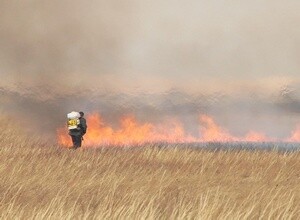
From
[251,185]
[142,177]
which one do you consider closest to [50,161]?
[142,177]

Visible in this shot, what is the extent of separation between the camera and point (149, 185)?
12648 millimetres

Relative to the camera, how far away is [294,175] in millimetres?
16281

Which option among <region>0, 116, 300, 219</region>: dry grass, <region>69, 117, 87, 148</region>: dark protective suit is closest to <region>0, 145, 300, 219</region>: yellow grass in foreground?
<region>0, 116, 300, 219</region>: dry grass

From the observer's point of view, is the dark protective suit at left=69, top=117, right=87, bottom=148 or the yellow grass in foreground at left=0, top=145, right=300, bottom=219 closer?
the yellow grass in foreground at left=0, top=145, right=300, bottom=219

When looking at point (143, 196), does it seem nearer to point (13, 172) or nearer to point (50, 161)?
point (13, 172)

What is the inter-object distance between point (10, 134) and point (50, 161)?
9453 mm

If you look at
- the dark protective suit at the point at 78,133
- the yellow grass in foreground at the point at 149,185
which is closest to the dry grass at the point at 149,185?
the yellow grass in foreground at the point at 149,185

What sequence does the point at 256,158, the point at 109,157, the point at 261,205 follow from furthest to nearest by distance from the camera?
the point at 256,158
the point at 109,157
the point at 261,205

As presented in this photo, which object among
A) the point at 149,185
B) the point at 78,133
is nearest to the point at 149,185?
the point at 149,185

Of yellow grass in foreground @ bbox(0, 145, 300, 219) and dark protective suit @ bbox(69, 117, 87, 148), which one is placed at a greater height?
dark protective suit @ bbox(69, 117, 87, 148)

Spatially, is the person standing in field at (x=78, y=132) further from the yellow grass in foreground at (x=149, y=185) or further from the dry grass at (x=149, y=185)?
the yellow grass in foreground at (x=149, y=185)

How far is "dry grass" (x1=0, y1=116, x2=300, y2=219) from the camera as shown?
30.4ft

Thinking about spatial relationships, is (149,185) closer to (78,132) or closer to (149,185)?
(149,185)

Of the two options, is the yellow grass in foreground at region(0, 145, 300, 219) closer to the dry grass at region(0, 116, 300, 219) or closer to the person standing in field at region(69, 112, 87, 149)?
the dry grass at region(0, 116, 300, 219)
